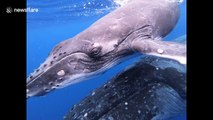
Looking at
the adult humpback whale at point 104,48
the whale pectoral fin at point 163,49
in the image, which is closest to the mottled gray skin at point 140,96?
the adult humpback whale at point 104,48

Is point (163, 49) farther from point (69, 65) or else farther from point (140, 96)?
point (69, 65)

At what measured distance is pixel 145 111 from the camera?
6098mm

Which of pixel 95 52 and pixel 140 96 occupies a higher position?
pixel 95 52

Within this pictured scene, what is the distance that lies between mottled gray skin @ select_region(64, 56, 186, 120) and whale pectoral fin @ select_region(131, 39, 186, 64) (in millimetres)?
1012

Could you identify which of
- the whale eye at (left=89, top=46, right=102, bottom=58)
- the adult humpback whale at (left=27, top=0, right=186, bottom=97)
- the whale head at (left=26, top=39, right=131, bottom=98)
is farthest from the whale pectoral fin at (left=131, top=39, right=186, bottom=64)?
the whale eye at (left=89, top=46, right=102, bottom=58)

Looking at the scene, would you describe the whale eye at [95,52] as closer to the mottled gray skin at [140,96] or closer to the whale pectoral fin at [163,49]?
the whale pectoral fin at [163,49]

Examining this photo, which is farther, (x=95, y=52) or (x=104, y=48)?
(x=104, y=48)

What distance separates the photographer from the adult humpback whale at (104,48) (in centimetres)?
534

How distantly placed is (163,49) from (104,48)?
1461 millimetres

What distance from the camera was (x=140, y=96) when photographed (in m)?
6.31

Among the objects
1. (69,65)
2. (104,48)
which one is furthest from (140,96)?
(69,65)

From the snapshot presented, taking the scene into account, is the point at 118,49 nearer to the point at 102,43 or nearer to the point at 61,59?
the point at 102,43
